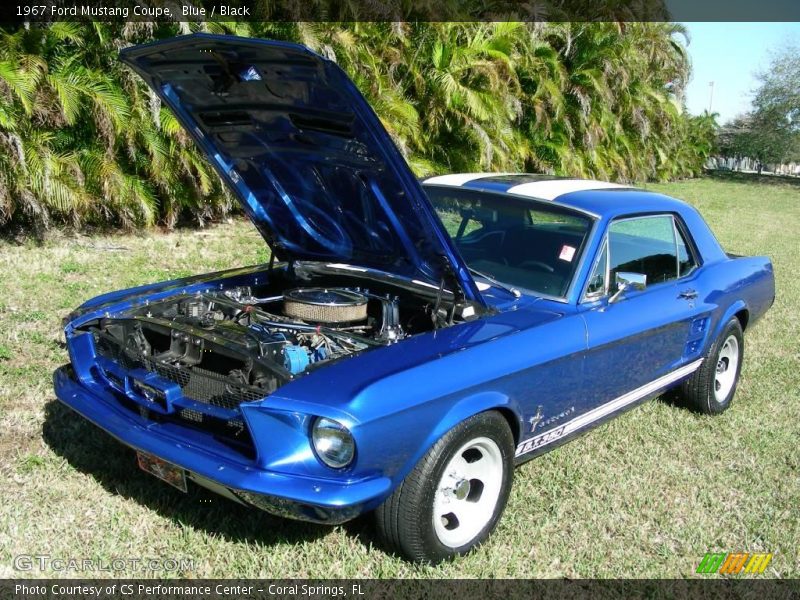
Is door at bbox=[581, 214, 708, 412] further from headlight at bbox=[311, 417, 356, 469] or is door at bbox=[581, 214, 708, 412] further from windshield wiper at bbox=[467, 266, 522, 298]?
headlight at bbox=[311, 417, 356, 469]

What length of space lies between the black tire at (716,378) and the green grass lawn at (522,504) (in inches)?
3.8

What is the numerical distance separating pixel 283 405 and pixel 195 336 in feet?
2.55

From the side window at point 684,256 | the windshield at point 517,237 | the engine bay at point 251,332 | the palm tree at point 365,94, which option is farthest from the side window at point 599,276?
the palm tree at point 365,94

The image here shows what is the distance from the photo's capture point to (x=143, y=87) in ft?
27.9

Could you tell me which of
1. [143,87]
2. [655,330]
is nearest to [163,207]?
[143,87]

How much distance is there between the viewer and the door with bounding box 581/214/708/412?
375 centimetres

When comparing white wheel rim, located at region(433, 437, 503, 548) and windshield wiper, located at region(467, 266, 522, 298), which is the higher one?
windshield wiper, located at region(467, 266, 522, 298)

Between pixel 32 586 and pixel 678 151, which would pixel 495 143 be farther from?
pixel 678 151

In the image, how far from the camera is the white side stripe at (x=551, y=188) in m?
4.19

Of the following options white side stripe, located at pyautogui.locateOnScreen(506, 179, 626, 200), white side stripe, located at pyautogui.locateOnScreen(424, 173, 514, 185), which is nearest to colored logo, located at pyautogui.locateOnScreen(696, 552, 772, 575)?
white side stripe, located at pyautogui.locateOnScreen(506, 179, 626, 200)

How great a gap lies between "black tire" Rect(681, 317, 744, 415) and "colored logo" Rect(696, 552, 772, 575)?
4.89 feet

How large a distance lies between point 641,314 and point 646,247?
2.12 ft

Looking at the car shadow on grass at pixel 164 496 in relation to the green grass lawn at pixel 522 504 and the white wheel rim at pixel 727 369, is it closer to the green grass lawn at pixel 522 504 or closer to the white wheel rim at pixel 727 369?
the green grass lawn at pixel 522 504

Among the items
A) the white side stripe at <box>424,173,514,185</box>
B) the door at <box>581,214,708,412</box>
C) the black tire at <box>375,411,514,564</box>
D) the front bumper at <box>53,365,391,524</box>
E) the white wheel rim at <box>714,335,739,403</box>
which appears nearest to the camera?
the front bumper at <box>53,365,391,524</box>
